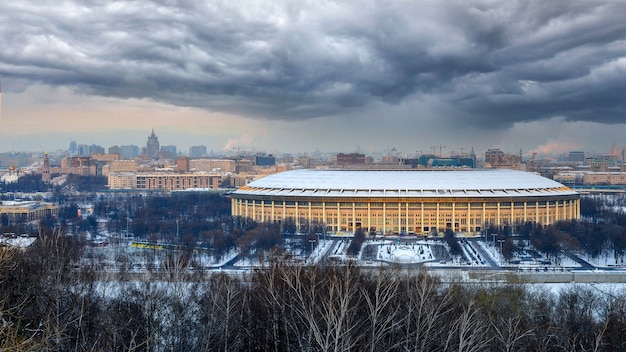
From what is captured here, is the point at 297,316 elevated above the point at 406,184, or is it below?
below

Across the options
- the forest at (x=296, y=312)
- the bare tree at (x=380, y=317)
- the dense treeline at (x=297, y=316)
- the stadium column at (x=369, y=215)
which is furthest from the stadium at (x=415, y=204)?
the bare tree at (x=380, y=317)

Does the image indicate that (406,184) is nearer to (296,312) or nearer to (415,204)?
(415,204)

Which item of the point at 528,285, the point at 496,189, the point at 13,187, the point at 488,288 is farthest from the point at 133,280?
the point at 13,187

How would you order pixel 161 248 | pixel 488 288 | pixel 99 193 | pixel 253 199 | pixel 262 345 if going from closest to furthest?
pixel 262 345 < pixel 488 288 < pixel 161 248 < pixel 253 199 < pixel 99 193

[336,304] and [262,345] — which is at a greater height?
[336,304]

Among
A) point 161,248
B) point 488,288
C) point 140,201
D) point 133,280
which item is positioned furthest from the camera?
point 140,201

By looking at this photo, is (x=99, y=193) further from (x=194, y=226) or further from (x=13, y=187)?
(x=194, y=226)

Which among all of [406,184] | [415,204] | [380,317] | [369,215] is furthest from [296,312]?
[406,184]
